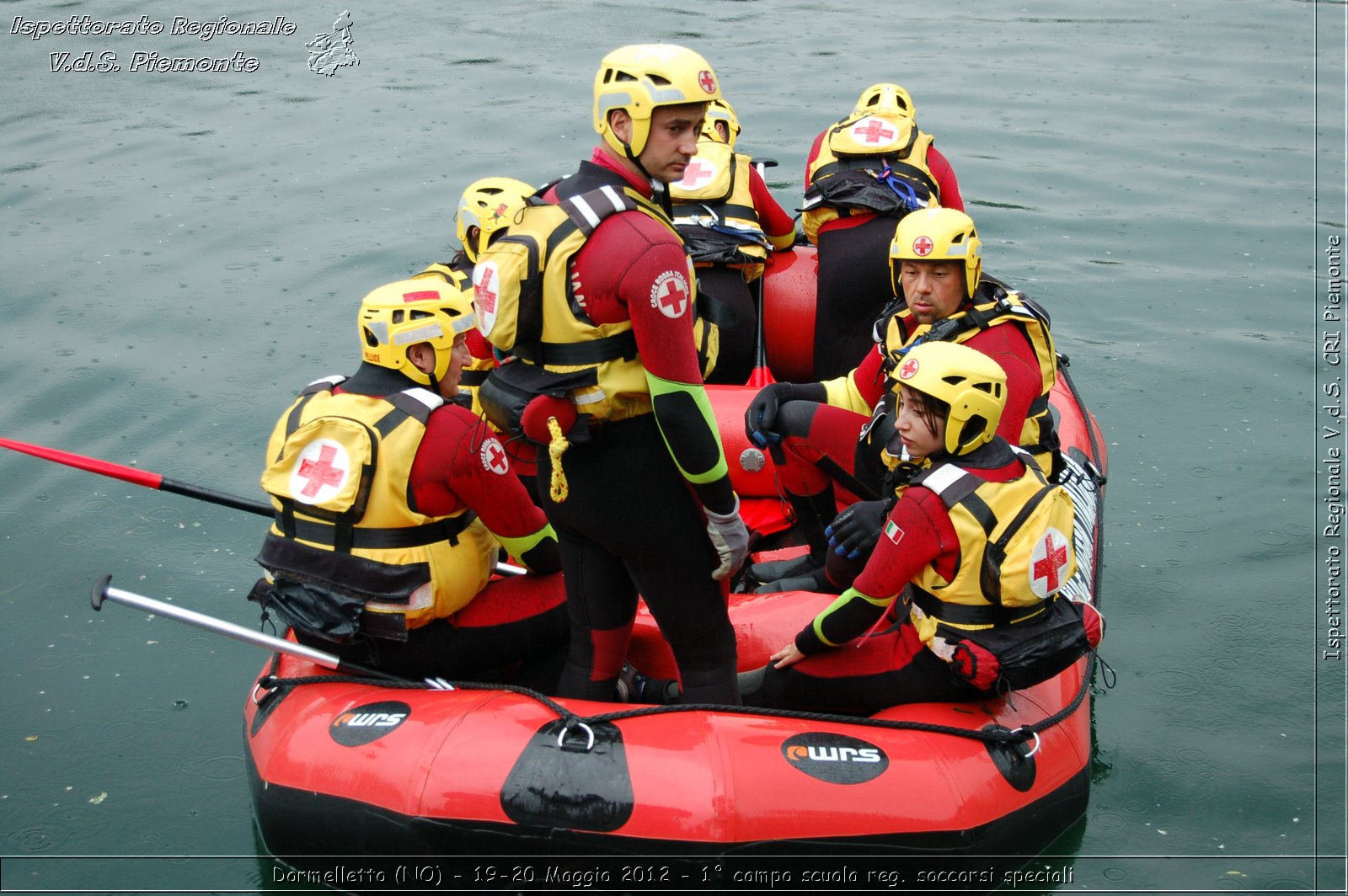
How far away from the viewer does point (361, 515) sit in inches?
140

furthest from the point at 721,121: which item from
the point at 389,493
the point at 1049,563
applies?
the point at 1049,563

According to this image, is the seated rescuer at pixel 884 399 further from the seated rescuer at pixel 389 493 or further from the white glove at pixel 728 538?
the seated rescuer at pixel 389 493

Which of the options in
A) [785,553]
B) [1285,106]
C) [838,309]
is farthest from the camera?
[1285,106]

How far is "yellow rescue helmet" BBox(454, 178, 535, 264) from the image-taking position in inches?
192

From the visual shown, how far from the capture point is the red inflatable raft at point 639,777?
337cm

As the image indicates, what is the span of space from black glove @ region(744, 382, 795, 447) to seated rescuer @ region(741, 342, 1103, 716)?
1.00 meters

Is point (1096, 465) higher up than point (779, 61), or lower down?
lower down

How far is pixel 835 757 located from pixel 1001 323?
1591 mm

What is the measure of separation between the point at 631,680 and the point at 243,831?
1397 mm

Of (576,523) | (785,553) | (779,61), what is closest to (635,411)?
(576,523)

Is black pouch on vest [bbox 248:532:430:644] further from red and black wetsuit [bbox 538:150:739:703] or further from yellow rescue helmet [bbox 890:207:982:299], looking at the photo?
yellow rescue helmet [bbox 890:207:982:299]

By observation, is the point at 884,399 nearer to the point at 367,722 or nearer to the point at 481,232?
the point at 481,232

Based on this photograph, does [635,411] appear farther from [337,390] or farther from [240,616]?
[240,616]

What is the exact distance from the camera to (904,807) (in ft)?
11.2
